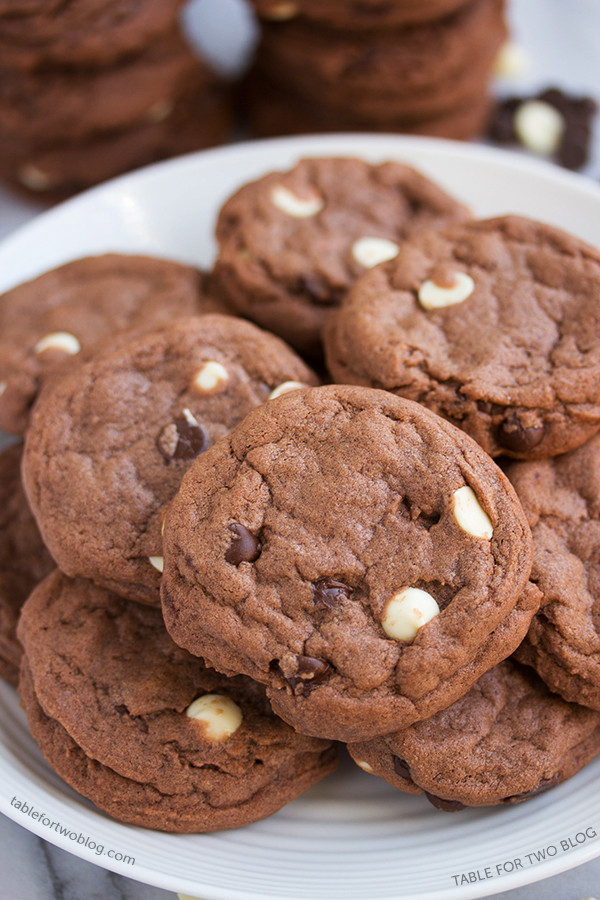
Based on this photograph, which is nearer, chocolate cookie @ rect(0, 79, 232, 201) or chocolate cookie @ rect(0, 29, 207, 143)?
chocolate cookie @ rect(0, 29, 207, 143)

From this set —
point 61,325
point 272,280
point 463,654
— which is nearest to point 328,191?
point 272,280

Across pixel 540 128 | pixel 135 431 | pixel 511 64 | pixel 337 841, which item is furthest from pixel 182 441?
pixel 511 64

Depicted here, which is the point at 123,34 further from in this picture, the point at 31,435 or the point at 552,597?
the point at 552,597

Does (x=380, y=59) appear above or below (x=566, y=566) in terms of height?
above

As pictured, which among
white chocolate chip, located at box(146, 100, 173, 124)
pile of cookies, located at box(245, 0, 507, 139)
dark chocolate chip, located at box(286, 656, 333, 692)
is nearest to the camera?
dark chocolate chip, located at box(286, 656, 333, 692)

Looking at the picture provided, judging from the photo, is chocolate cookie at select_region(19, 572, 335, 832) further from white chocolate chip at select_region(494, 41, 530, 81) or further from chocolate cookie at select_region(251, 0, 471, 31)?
white chocolate chip at select_region(494, 41, 530, 81)

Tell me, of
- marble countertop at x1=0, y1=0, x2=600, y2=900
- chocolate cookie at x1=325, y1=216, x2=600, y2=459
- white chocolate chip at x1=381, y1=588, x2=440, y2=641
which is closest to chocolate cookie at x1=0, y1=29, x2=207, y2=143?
marble countertop at x1=0, y1=0, x2=600, y2=900

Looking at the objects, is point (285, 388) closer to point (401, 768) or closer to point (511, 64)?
point (401, 768)
